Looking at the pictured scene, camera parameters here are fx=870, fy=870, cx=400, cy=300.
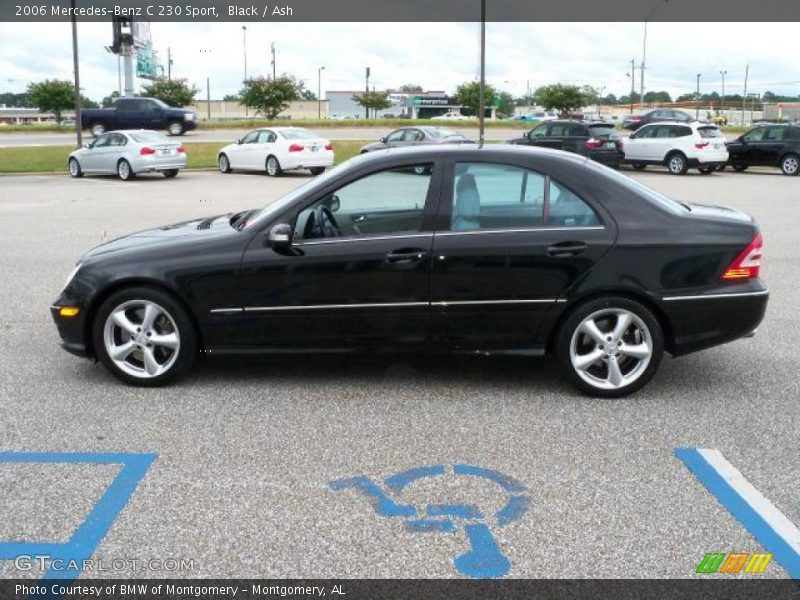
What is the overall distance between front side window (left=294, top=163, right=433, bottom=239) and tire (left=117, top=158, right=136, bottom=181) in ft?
67.8

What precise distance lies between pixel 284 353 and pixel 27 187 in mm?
19551

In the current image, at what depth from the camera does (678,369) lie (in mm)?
6090

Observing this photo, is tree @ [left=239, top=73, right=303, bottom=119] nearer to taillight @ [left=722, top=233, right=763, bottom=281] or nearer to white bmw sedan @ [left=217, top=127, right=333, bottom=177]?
white bmw sedan @ [left=217, top=127, right=333, bottom=177]

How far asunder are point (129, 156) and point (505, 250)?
839 inches

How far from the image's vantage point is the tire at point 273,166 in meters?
26.3

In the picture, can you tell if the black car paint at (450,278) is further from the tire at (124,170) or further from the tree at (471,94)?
the tree at (471,94)

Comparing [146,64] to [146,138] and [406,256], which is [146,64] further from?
[406,256]

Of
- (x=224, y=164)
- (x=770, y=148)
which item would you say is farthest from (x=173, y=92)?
(x=770, y=148)

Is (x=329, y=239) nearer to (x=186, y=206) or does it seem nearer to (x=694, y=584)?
(x=694, y=584)

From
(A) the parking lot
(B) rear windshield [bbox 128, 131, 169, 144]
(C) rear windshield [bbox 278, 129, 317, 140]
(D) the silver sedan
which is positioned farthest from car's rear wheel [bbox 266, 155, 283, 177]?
(A) the parking lot

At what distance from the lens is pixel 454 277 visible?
17.4ft

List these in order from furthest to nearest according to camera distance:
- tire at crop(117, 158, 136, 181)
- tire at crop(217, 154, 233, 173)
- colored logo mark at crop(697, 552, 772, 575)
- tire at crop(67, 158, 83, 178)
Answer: tire at crop(217, 154, 233, 173)
tire at crop(67, 158, 83, 178)
tire at crop(117, 158, 136, 181)
colored logo mark at crop(697, 552, 772, 575)

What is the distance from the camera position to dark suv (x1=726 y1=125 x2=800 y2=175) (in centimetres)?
2767

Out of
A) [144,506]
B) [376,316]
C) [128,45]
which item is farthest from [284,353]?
[128,45]
